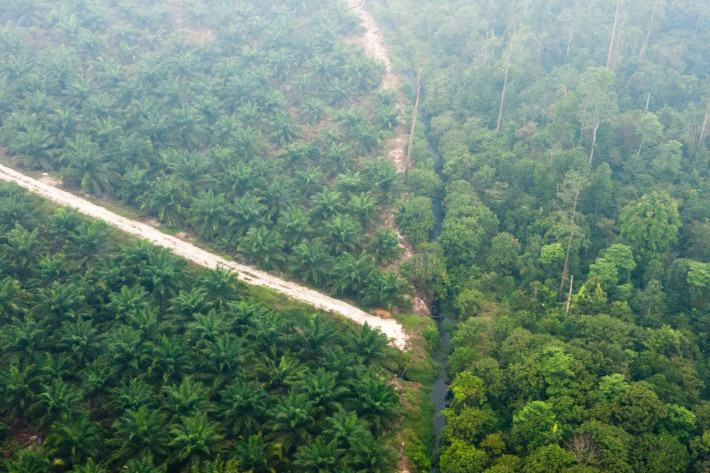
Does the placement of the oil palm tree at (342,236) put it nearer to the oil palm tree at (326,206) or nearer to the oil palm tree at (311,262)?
the oil palm tree at (311,262)

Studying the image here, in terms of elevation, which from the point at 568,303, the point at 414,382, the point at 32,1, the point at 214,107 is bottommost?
the point at 414,382

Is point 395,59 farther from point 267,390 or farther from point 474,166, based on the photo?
point 267,390

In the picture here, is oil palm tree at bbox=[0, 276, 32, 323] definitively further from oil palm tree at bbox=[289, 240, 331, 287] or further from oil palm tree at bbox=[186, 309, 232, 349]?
oil palm tree at bbox=[289, 240, 331, 287]

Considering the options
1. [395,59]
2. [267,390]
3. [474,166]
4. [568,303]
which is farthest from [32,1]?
[568,303]

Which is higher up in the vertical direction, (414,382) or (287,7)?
(287,7)

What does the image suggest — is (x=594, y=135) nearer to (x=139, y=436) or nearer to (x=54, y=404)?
(x=139, y=436)

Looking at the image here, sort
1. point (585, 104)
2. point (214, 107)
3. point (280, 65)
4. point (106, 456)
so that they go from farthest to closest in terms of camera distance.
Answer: point (280, 65)
point (214, 107)
point (585, 104)
point (106, 456)

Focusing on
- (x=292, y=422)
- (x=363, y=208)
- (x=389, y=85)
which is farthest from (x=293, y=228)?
(x=389, y=85)

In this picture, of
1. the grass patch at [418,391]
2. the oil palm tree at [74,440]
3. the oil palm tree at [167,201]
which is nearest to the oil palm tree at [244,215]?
the oil palm tree at [167,201]

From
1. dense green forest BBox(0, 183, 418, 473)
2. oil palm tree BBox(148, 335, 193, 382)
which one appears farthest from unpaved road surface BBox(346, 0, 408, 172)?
oil palm tree BBox(148, 335, 193, 382)
